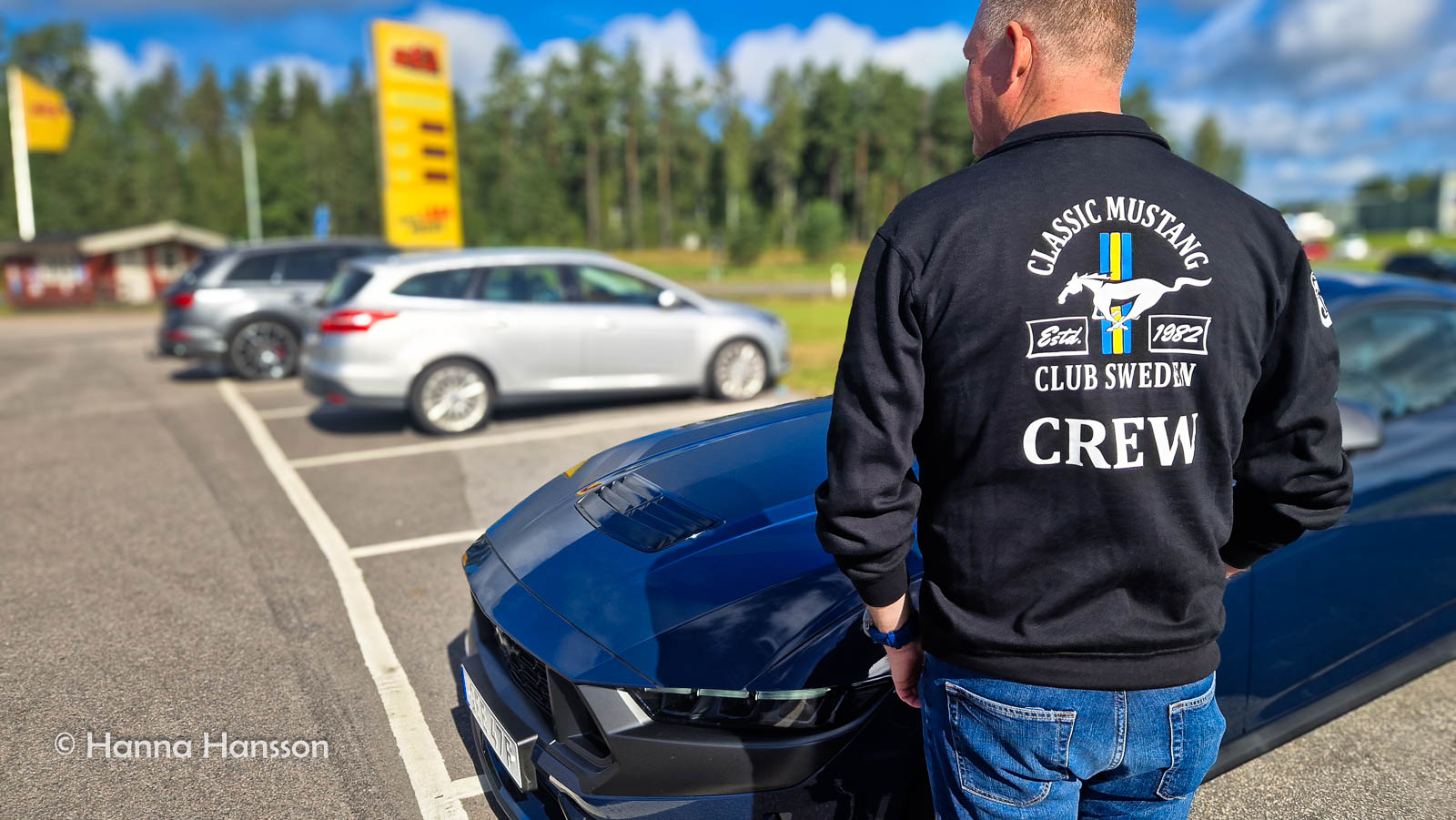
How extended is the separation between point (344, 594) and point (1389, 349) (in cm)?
478

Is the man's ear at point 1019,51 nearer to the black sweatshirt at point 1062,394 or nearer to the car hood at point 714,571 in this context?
the black sweatshirt at point 1062,394

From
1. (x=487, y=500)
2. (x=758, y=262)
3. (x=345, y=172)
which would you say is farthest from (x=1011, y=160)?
(x=345, y=172)

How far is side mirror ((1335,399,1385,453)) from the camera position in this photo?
292 centimetres

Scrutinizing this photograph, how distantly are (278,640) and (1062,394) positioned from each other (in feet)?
12.2

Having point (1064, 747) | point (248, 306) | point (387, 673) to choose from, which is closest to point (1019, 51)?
point (1064, 747)

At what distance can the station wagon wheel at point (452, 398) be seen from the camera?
8383 mm

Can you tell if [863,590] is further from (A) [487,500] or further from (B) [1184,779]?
(A) [487,500]

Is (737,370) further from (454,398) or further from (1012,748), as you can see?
(1012,748)

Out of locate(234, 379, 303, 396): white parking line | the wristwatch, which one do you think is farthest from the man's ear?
locate(234, 379, 303, 396): white parking line

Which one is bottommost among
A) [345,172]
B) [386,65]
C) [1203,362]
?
[1203,362]

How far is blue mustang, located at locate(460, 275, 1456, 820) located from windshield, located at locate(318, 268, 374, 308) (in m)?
6.05

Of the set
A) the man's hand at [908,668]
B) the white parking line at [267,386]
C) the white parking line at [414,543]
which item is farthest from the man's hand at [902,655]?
the white parking line at [267,386]

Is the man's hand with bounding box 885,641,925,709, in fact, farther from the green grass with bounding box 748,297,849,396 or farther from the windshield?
the windshield

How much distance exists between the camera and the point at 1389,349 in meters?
4.01
